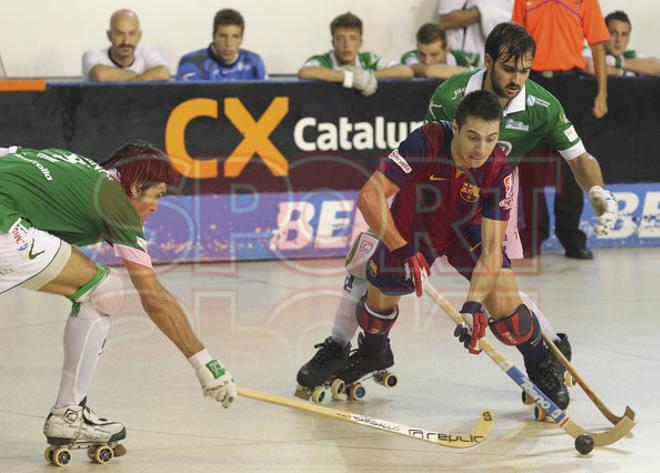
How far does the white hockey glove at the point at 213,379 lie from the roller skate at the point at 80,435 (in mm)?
616

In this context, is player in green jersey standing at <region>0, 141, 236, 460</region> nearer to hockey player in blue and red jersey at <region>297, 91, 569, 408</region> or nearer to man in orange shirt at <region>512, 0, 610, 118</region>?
hockey player in blue and red jersey at <region>297, 91, 569, 408</region>

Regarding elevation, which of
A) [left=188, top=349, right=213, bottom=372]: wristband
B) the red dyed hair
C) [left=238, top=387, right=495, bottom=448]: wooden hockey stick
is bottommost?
[left=238, top=387, right=495, bottom=448]: wooden hockey stick

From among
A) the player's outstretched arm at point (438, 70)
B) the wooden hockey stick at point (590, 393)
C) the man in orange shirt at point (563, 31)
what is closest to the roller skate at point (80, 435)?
the wooden hockey stick at point (590, 393)

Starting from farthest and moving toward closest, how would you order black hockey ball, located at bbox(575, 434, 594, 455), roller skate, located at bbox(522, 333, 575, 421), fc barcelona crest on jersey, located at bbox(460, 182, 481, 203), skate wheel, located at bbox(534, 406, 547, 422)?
roller skate, located at bbox(522, 333, 575, 421) → skate wheel, located at bbox(534, 406, 547, 422) → fc barcelona crest on jersey, located at bbox(460, 182, 481, 203) → black hockey ball, located at bbox(575, 434, 594, 455)

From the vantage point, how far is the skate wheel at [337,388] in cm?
603

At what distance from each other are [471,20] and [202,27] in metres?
2.62

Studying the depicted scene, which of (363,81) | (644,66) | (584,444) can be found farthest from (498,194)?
(644,66)

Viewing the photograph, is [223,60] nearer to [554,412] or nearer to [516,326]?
[516,326]

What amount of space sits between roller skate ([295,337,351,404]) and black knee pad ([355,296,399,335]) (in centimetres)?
23

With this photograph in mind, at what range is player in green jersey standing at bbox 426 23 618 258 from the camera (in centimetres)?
581

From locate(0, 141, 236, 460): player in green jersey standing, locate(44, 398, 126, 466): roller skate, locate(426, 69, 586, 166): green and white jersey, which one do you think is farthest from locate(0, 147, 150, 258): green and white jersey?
locate(426, 69, 586, 166): green and white jersey

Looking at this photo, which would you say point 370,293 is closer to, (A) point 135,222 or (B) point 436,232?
(B) point 436,232

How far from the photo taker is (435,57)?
1023 centimetres

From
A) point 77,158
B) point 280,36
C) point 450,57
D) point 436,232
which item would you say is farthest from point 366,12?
point 77,158
